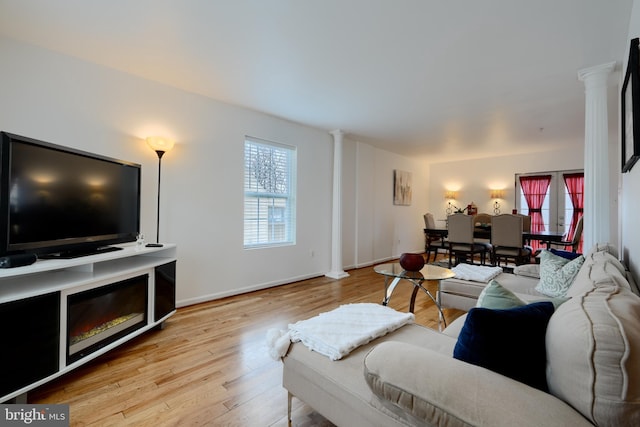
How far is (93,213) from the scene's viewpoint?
219 cm

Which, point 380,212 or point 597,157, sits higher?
point 597,157

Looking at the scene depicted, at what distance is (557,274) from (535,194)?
16.5ft

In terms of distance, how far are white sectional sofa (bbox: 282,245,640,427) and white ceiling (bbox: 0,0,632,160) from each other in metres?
1.90

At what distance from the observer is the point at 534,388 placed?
0.83 metres

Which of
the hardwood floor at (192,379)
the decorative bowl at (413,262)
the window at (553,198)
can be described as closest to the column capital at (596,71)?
the decorative bowl at (413,262)

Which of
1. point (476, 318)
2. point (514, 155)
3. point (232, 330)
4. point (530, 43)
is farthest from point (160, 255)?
point (514, 155)

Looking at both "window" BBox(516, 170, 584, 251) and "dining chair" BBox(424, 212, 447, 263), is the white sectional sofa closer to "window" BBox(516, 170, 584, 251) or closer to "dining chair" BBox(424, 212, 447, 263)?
"dining chair" BBox(424, 212, 447, 263)

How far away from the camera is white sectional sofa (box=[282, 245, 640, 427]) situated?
0.65 metres

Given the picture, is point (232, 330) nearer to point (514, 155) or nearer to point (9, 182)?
point (9, 182)

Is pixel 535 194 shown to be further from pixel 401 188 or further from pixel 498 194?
pixel 401 188

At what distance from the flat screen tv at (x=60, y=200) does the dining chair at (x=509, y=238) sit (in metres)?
5.00

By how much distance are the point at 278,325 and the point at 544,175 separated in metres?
6.48

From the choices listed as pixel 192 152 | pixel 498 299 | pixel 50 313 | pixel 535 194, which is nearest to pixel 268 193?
pixel 192 152

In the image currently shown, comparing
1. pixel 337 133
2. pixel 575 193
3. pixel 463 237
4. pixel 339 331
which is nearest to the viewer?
pixel 339 331
